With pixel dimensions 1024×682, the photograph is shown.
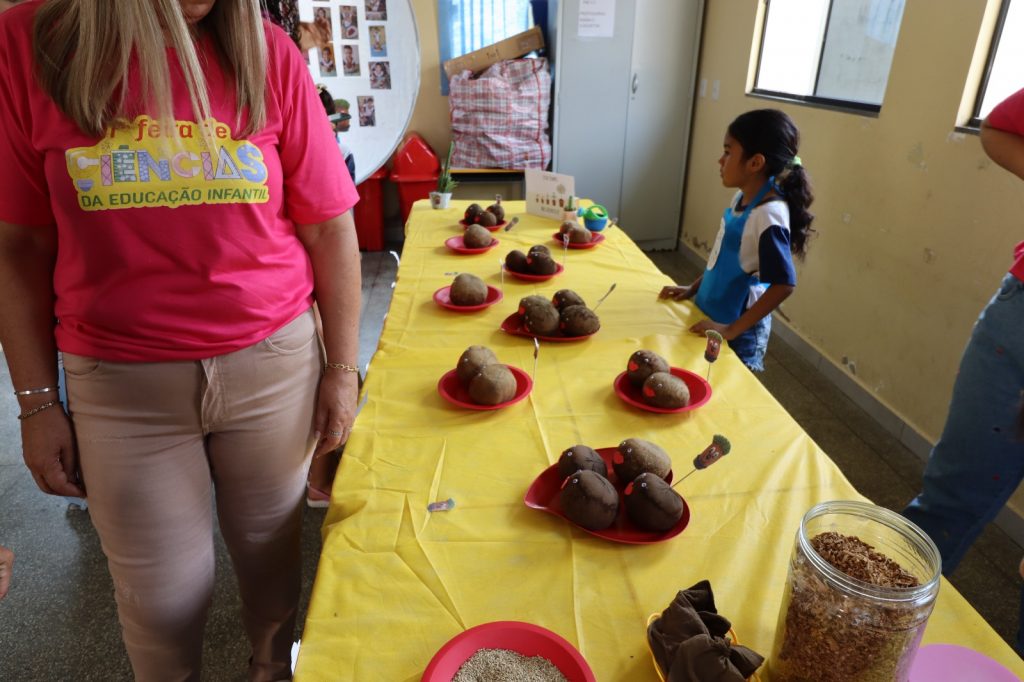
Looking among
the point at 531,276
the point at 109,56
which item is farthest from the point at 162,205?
the point at 531,276

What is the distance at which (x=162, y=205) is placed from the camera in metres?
0.79

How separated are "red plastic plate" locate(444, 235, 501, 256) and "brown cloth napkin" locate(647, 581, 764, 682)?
1.46m

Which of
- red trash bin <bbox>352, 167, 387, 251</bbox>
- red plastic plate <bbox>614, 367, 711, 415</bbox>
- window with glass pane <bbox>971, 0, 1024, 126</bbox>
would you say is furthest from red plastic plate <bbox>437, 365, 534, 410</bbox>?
red trash bin <bbox>352, 167, 387, 251</bbox>

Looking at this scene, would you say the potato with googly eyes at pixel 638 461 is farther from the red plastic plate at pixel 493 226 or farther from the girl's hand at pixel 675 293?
the red plastic plate at pixel 493 226

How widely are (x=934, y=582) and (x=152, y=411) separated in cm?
93

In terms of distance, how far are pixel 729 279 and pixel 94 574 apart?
1.90 meters

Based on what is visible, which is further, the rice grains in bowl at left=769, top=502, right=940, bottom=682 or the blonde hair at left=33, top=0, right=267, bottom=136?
the blonde hair at left=33, top=0, right=267, bottom=136

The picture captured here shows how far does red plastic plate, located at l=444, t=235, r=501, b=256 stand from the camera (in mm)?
2002

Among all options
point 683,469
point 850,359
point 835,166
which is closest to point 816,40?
point 835,166

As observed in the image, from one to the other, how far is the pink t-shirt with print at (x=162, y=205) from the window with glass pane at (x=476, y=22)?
3.74 metres

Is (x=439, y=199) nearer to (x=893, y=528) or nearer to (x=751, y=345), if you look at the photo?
(x=751, y=345)

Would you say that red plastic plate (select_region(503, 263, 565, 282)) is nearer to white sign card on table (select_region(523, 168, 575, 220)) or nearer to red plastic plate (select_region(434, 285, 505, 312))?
red plastic plate (select_region(434, 285, 505, 312))

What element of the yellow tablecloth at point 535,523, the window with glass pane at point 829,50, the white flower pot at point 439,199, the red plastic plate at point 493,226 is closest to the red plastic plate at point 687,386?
the yellow tablecloth at point 535,523

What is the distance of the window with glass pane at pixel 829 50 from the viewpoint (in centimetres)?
262
